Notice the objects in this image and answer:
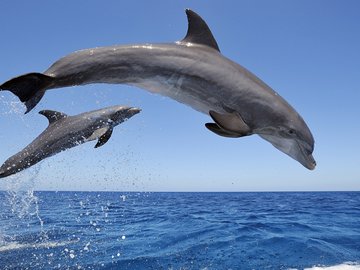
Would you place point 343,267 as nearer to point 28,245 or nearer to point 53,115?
point 53,115

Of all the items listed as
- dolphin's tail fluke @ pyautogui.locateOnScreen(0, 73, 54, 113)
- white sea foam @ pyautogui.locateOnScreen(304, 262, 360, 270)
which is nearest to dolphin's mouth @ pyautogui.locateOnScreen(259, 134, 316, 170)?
dolphin's tail fluke @ pyautogui.locateOnScreen(0, 73, 54, 113)

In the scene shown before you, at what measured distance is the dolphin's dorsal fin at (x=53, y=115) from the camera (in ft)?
26.8

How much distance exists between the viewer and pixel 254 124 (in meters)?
4.51

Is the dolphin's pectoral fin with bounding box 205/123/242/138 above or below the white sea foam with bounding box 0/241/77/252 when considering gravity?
above

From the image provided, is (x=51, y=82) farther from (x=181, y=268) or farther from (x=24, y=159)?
(x=181, y=268)

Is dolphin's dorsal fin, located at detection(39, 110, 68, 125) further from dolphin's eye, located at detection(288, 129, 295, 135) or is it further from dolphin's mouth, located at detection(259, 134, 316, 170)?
dolphin's eye, located at detection(288, 129, 295, 135)

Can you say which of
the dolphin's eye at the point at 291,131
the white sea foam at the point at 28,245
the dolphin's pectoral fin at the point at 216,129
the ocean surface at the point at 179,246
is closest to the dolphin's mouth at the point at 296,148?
the dolphin's eye at the point at 291,131

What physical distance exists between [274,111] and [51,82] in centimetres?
251

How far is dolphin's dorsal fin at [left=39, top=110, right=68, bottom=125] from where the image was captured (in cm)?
816

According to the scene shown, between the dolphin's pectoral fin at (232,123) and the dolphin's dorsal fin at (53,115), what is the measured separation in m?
4.90

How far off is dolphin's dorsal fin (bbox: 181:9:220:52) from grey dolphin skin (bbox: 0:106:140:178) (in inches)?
135

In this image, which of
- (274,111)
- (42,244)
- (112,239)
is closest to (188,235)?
(112,239)

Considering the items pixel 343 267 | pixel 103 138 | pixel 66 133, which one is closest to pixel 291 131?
pixel 103 138

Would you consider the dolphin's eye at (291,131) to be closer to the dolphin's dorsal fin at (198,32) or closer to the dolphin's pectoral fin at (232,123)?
the dolphin's pectoral fin at (232,123)
